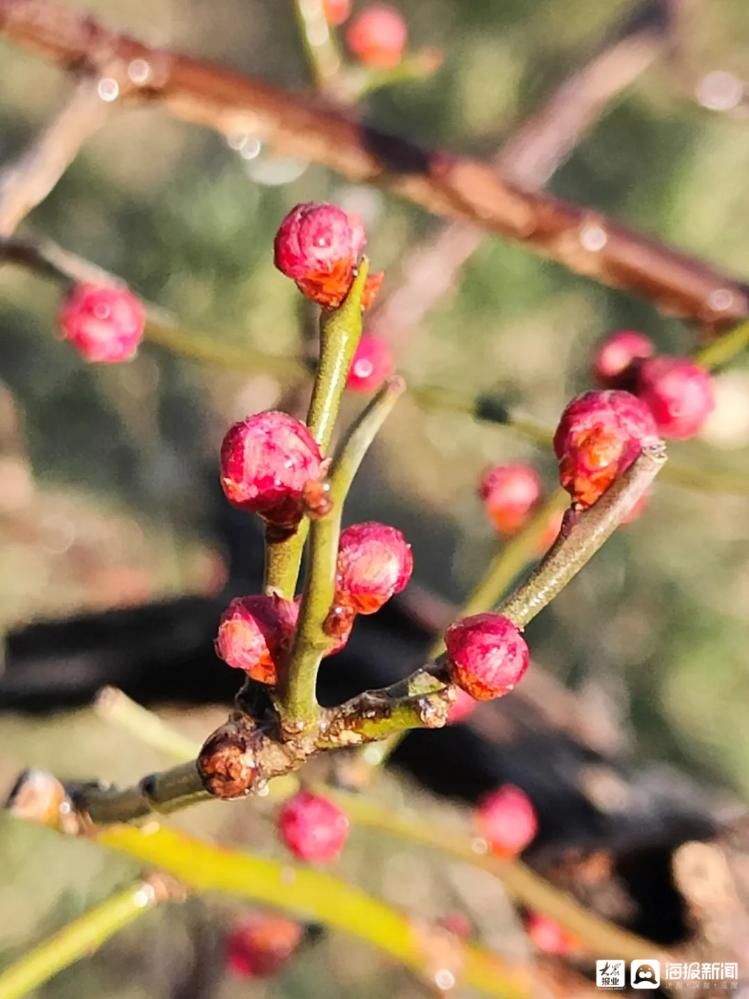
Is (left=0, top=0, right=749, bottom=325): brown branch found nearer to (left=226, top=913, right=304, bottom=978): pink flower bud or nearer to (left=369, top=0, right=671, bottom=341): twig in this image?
(left=369, top=0, right=671, bottom=341): twig

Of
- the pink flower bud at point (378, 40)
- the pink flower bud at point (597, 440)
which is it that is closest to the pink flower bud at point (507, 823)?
the pink flower bud at point (597, 440)

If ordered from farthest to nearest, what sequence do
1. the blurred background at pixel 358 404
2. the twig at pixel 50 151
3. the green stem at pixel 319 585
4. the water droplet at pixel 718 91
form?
the water droplet at pixel 718 91
the blurred background at pixel 358 404
the twig at pixel 50 151
the green stem at pixel 319 585

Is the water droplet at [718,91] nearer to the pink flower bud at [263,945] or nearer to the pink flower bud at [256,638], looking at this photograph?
the pink flower bud at [263,945]

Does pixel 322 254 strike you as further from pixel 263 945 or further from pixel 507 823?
pixel 263 945

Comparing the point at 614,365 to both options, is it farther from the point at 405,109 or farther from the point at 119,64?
the point at 405,109

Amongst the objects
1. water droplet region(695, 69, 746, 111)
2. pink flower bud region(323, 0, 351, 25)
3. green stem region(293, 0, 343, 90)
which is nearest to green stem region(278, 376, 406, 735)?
green stem region(293, 0, 343, 90)
